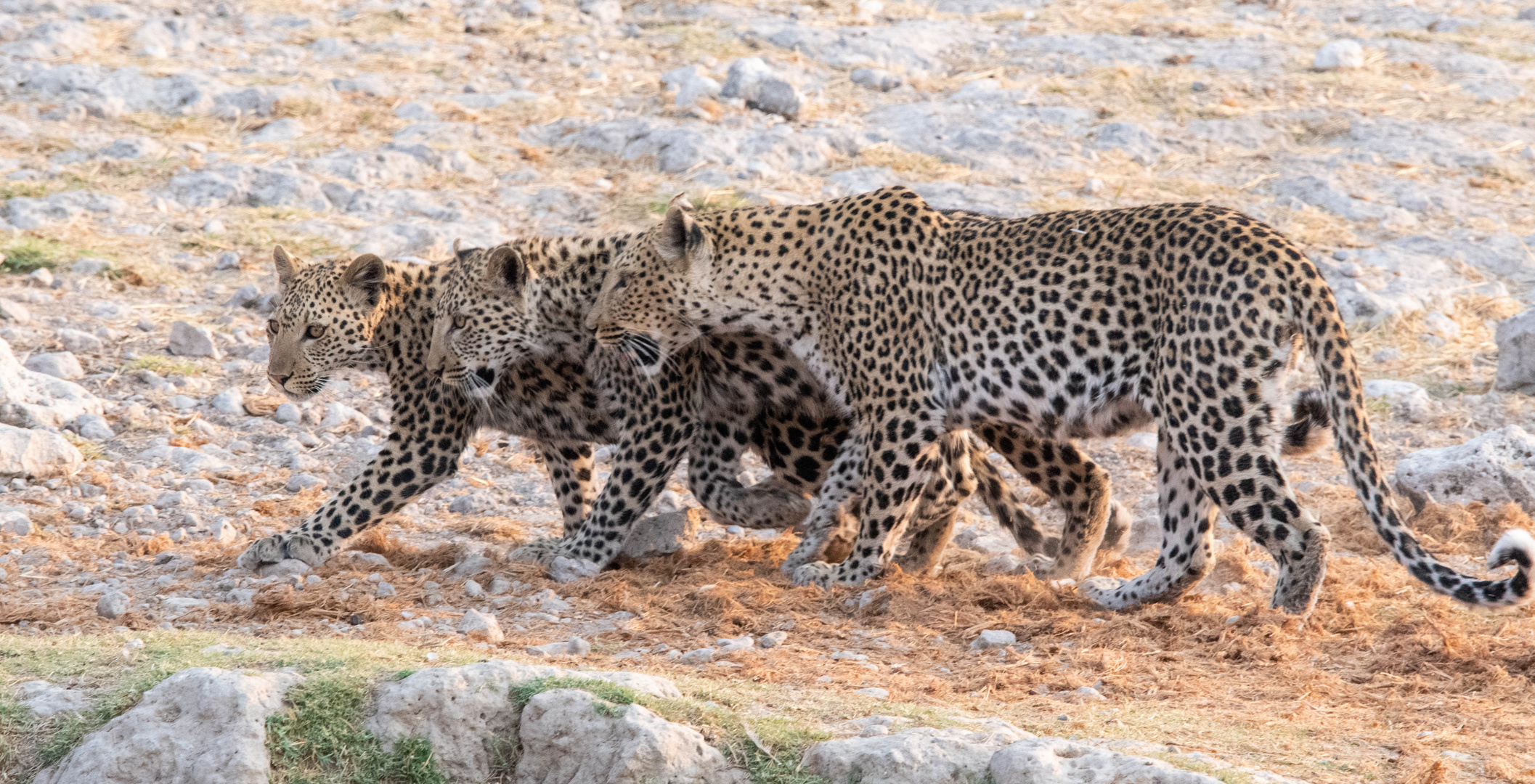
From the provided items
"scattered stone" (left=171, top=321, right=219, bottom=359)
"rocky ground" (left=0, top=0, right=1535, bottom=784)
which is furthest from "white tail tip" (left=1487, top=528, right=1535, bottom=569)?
"scattered stone" (left=171, top=321, right=219, bottom=359)

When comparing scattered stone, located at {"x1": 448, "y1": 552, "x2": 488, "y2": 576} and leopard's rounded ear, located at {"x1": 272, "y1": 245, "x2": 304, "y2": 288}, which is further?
leopard's rounded ear, located at {"x1": 272, "y1": 245, "x2": 304, "y2": 288}

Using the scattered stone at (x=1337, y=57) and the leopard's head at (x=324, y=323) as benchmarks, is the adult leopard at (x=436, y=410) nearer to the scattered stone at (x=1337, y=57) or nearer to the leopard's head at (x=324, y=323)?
the leopard's head at (x=324, y=323)

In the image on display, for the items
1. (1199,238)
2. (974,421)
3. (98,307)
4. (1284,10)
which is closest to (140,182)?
(98,307)

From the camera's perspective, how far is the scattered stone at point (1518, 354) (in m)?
10.4

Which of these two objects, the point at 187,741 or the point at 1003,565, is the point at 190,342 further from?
the point at 187,741

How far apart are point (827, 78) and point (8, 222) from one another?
7241 mm

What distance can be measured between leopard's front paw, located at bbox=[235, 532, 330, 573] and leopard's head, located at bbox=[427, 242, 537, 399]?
1.02 m

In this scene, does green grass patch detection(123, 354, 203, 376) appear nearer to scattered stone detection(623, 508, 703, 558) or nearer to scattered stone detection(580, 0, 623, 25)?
scattered stone detection(623, 508, 703, 558)

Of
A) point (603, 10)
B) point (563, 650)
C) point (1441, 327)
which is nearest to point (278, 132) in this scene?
point (603, 10)

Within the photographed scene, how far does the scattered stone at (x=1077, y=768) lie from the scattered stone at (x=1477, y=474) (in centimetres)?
481

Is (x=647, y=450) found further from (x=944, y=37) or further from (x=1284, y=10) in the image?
(x=1284, y=10)

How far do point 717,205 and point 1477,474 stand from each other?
234 inches

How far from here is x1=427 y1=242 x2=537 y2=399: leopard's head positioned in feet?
26.3

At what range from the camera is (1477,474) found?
8758 mm
